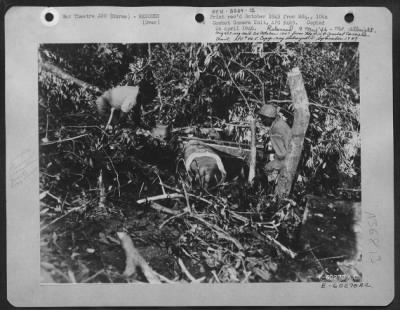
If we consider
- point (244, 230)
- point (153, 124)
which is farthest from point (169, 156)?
point (244, 230)

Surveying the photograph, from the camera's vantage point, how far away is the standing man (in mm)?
664

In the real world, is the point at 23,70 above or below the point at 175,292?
above

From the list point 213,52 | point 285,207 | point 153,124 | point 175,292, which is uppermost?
point 213,52

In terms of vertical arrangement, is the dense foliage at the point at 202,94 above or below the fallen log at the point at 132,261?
above

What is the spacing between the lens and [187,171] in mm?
662

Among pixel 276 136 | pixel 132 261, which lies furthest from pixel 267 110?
pixel 132 261

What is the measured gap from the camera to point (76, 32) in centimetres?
67

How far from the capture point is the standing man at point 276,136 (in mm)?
664

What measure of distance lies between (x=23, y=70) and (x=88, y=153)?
156 mm

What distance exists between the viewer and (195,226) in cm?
66

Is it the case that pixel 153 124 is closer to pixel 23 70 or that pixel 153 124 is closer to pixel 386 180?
pixel 23 70

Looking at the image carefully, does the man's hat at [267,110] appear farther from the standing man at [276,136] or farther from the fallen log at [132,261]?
the fallen log at [132,261]

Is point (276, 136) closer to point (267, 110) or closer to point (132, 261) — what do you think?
point (267, 110)

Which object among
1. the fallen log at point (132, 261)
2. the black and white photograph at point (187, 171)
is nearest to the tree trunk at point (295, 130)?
the black and white photograph at point (187, 171)
